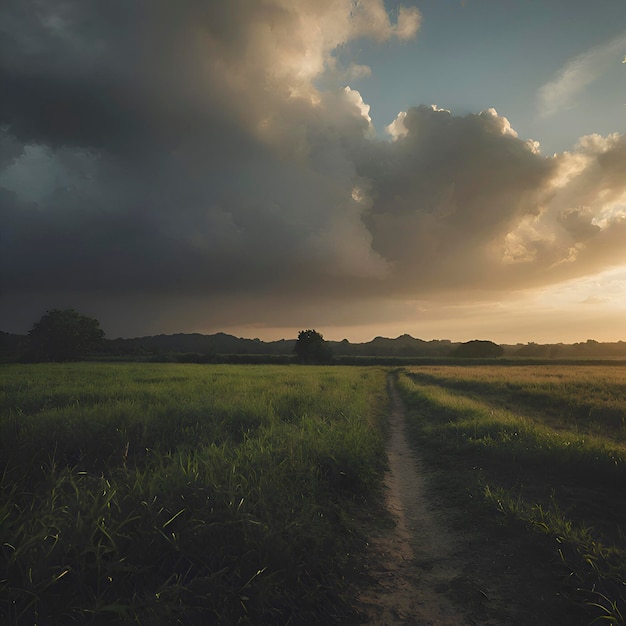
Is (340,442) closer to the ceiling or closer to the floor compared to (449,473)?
closer to the ceiling

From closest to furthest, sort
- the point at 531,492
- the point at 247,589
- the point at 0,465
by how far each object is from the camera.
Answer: the point at 247,589 → the point at 0,465 → the point at 531,492

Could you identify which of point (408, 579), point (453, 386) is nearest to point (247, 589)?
point (408, 579)

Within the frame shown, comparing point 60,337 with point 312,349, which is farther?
point 312,349

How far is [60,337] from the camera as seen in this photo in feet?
204

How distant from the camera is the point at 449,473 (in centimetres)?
838

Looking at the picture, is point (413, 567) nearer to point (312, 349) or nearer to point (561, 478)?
point (561, 478)

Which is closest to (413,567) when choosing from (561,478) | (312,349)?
(561,478)

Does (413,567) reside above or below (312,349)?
below

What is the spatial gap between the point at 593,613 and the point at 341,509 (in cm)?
308

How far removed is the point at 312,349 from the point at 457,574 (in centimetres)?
8515

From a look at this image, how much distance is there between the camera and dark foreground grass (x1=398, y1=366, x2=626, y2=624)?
408cm

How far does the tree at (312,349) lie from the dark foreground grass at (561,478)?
73.8 meters

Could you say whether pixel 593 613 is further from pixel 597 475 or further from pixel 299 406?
pixel 299 406

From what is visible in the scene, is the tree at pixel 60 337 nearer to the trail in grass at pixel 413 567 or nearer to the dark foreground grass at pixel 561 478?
the dark foreground grass at pixel 561 478
